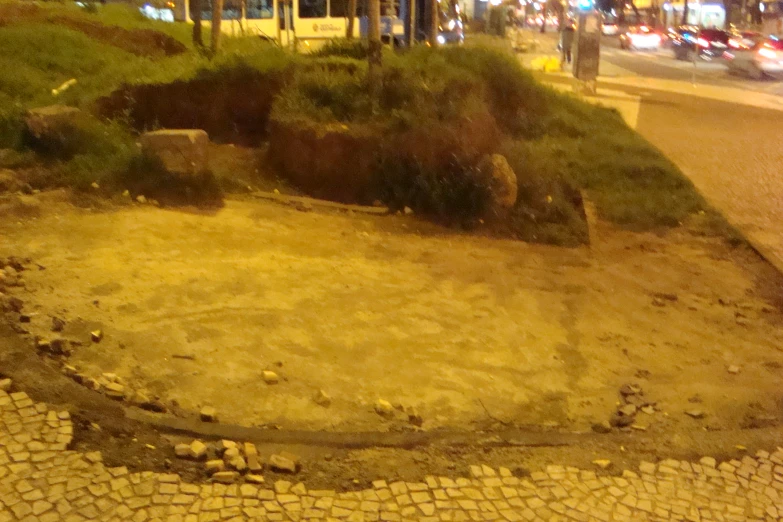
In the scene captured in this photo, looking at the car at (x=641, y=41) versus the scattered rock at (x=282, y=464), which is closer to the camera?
the scattered rock at (x=282, y=464)

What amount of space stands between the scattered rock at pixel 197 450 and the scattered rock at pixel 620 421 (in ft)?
7.96

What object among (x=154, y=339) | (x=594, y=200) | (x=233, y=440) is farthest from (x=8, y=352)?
(x=594, y=200)

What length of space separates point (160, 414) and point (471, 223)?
484cm

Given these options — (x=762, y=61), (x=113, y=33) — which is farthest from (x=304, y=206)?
(x=762, y=61)

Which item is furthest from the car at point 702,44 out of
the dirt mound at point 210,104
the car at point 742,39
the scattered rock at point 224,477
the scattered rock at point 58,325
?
the scattered rock at point 224,477

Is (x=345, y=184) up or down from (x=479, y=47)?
down

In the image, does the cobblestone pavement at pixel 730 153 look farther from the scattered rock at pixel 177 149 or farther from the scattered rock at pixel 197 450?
the scattered rock at pixel 197 450

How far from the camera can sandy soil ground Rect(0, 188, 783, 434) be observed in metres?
5.07

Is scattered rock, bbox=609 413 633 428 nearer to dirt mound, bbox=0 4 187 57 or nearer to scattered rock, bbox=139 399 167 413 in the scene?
scattered rock, bbox=139 399 167 413

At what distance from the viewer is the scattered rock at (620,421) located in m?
4.95

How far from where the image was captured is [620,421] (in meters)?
4.96

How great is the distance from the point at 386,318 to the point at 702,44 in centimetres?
3412

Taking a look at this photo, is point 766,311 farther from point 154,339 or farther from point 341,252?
point 154,339

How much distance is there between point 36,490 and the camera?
3979 millimetres
